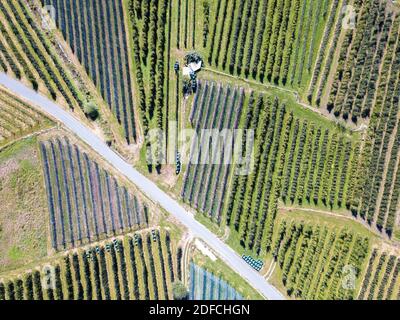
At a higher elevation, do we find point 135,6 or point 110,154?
point 135,6

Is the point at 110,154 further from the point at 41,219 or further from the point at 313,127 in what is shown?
the point at 313,127

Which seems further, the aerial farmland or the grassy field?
the aerial farmland

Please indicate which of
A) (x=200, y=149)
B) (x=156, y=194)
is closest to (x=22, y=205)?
(x=156, y=194)

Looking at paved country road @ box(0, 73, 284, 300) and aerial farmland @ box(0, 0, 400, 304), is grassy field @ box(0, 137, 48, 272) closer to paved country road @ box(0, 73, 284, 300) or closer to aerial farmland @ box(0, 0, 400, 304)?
aerial farmland @ box(0, 0, 400, 304)

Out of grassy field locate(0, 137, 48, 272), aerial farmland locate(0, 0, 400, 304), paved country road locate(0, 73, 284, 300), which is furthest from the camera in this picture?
paved country road locate(0, 73, 284, 300)

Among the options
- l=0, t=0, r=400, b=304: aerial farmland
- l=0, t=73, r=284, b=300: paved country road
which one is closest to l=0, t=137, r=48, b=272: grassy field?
l=0, t=0, r=400, b=304: aerial farmland

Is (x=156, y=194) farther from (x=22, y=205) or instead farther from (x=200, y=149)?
(x=22, y=205)

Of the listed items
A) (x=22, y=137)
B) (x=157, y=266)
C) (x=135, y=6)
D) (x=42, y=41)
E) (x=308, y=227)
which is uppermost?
(x=135, y=6)

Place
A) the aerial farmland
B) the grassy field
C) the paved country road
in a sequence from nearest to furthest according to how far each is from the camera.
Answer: the grassy field
the aerial farmland
the paved country road

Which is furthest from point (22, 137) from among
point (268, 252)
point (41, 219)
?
point (268, 252)
